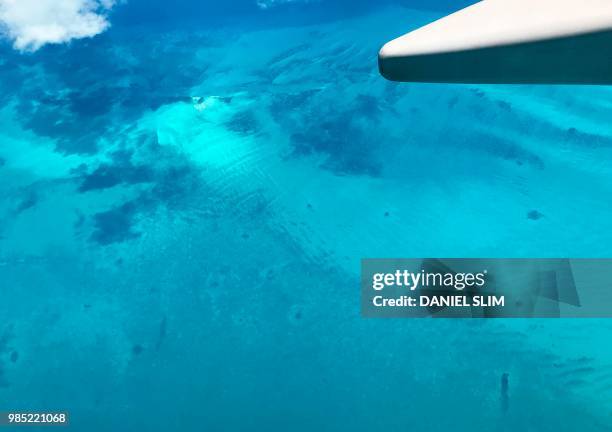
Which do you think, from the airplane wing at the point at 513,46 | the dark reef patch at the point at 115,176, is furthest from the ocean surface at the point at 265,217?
the airplane wing at the point at 513,46

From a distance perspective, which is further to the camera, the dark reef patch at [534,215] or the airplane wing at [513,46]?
the dark reef patch at [534,215]

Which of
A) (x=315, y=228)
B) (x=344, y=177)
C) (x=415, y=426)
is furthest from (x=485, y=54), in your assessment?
(x=344, y=177)

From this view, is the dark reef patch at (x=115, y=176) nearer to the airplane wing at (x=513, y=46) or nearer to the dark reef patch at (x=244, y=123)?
the dark reef patch at (x=244, y=123)

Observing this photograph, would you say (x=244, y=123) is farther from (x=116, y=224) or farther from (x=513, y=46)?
(x=513, y=46)

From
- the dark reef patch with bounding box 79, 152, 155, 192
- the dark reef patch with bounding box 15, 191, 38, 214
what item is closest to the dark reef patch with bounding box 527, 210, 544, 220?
the dark reef patch with bounding box 79, 152, 155, 192

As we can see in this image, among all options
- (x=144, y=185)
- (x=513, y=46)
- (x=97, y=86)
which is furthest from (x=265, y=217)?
(x=513, y=46)

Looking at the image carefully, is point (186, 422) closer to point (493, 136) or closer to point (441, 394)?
point (441, 394)
